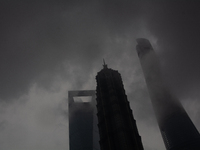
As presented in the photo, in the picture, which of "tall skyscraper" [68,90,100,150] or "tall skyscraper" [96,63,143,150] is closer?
"tall skyscraper" [96,63,143,150]

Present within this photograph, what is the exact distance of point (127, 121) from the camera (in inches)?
2852

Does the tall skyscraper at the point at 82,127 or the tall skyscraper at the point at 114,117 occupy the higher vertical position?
the tall skyscraper at the point at 82,127

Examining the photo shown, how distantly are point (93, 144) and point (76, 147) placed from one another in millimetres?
18240

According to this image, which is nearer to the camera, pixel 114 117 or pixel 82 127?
pixel 114 117

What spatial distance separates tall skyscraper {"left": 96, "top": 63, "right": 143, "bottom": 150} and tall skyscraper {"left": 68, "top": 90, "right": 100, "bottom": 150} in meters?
94.7

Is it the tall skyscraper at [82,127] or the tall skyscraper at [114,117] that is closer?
the tall skyscraper at [114,117]

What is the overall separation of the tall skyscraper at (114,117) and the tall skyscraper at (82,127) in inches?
3728

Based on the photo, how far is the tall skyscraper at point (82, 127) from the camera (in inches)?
7234

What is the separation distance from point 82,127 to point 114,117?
128860 mm

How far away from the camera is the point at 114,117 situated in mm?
71250

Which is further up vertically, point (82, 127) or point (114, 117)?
point (82, 127)

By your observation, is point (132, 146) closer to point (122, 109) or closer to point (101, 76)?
point (122, 109)

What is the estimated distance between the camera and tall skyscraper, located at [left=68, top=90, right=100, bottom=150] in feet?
603

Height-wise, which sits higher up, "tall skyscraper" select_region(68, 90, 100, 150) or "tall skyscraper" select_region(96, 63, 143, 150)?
"tall skyscraper" select_region(68, 90, 100, 150)
